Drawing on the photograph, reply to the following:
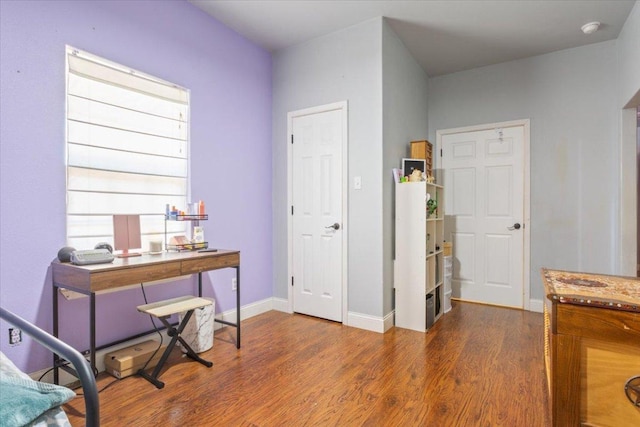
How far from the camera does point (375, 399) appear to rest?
2.02 m

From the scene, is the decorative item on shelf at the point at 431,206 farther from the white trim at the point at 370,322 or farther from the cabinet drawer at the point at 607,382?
the cabinet drawer at the point at 607,382

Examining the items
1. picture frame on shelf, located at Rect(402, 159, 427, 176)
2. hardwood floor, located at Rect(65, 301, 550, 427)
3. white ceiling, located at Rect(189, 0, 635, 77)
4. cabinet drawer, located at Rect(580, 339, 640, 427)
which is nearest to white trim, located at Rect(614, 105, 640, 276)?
white ceiling, located at Rect(189, 0, 635, 77)

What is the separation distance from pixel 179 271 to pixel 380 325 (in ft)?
5.91

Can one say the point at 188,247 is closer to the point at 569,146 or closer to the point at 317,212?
the point at 317,212

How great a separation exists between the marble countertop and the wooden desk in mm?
2135

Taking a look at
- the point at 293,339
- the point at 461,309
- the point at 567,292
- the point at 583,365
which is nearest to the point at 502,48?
the point at 461,309

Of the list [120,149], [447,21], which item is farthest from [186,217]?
[447,21]

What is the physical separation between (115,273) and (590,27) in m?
4.37

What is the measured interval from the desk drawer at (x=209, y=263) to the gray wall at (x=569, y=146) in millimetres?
3259

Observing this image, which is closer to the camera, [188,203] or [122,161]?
[122,161]

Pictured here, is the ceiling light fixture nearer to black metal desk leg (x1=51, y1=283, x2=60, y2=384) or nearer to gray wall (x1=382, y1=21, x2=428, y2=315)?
gray wall (x1=382, y1=21, x2=428, y2=315)

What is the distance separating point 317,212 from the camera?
3.53m

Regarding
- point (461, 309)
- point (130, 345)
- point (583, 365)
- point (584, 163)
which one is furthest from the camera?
point (461, 309)

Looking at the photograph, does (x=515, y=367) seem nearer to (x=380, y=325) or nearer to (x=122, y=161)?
(x=380, y=325)
